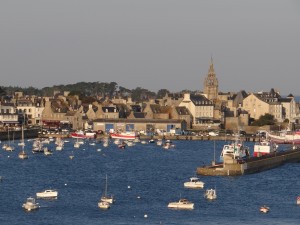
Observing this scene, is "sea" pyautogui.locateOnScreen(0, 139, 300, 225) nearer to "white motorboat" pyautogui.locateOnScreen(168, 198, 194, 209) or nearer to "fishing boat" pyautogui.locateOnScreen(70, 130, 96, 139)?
"white motorboat" pyautogui.locateOnScreen(168, 198, 194, 209)

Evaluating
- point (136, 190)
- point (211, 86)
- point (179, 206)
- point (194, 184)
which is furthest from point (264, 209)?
point (211, 86)

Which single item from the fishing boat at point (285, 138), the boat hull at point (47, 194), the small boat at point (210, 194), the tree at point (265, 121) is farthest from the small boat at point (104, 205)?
the tree at point (265, 121)

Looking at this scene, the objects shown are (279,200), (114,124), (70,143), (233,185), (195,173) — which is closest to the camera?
(279,200)

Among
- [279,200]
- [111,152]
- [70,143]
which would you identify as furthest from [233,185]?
[70,143]

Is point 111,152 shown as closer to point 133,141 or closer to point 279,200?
point 133,141

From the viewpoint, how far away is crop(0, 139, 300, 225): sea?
182 feet

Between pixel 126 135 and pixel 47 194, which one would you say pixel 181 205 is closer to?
pixel 47 194

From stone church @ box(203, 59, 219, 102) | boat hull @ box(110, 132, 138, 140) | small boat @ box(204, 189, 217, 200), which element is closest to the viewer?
small boat @ box(204, 189, 217, 200)

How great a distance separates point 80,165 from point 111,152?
67.3ft

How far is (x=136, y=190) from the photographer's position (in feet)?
222

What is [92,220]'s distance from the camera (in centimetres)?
5431

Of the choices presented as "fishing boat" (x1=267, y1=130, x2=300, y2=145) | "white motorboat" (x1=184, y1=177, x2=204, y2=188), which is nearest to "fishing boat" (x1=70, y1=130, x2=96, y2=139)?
"fishing boat" (x1=267, y1=130, x2=300, y2=145)

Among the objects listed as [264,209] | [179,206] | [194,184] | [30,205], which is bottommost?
[264,209]

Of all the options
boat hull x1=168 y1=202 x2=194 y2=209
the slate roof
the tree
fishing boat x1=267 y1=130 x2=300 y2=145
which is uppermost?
the slate roof
